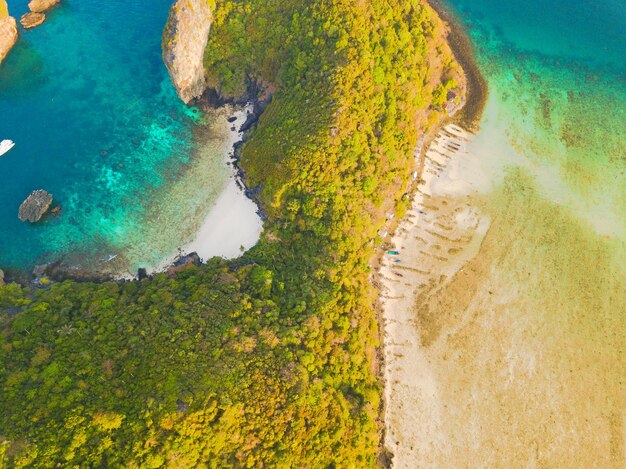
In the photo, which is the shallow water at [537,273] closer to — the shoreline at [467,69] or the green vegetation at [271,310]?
the shoreline at [467,69]

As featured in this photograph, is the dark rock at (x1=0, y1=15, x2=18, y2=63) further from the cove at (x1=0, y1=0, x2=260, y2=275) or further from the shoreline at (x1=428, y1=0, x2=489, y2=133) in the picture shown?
the shoreline at (x1=428, y1=0, x2=489, y2=133)

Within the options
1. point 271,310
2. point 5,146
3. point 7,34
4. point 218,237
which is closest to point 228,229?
point 218,237

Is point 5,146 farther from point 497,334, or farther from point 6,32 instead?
point 497,334

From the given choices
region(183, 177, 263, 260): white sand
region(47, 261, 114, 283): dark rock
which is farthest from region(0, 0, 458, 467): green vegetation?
region(47, 261, 114, 283): dark rock

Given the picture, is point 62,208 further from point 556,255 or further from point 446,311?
point 556,255

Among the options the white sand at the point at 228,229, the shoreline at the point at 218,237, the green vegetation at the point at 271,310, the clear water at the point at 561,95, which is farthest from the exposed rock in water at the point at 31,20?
the clear water at the point at 561,95

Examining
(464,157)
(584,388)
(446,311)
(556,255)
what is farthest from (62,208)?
(584,388)
